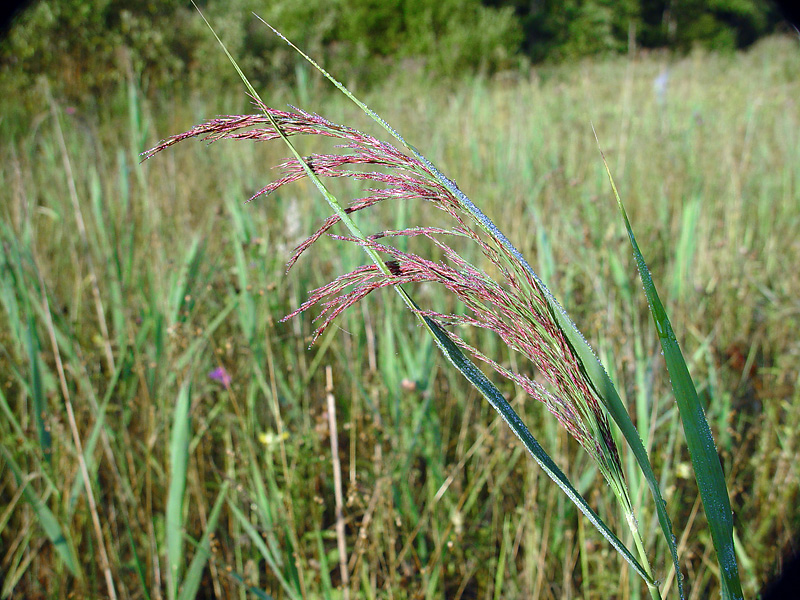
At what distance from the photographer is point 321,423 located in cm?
139

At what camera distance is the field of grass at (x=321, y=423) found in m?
1.22

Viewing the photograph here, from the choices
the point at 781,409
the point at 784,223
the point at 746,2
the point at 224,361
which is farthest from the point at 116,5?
the point at 746,2

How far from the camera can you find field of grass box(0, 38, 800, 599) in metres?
1.22

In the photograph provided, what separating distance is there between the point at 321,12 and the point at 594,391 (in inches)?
576

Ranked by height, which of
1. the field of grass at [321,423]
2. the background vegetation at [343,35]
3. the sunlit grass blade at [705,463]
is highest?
the background vegetation at [343,35]

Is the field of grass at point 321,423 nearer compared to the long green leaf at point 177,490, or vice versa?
the long green leaf at point 177,490

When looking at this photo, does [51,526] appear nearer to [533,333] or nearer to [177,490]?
[177,490]

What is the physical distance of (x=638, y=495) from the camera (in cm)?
114

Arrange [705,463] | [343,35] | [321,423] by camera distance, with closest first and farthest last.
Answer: [705,463] → [321,423] → [343,35]

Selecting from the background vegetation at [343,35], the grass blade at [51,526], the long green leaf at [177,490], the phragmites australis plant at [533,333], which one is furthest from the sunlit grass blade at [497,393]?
the background vegetation at [343,35]

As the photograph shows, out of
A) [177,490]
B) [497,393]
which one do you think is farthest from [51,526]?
[497,393]

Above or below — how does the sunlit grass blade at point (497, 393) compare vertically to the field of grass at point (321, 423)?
above

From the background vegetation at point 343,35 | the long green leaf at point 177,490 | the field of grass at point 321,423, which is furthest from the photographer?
the background vegetation at point 343,35

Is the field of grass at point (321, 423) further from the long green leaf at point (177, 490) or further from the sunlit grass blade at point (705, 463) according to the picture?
the sunlit grass blade at point (705, 463)
